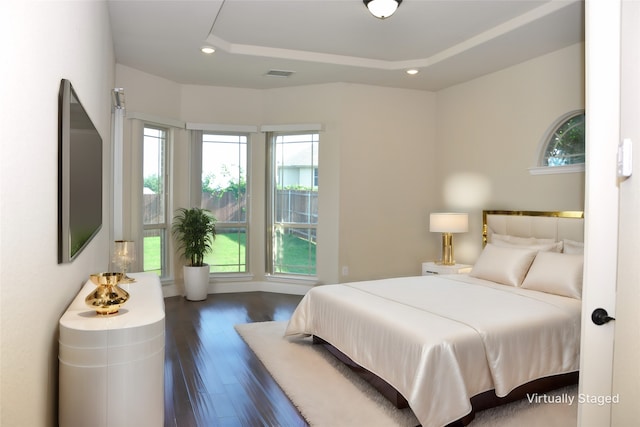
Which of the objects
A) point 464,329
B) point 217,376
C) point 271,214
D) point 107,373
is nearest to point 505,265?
point 464,329

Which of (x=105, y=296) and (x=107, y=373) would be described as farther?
(x=105, y=296)

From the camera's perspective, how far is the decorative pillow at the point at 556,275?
3.40 metres

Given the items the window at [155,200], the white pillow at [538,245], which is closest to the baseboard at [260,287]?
the window at [155,200]

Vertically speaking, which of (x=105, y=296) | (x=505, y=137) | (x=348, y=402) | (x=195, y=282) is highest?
(x=505, y=137)

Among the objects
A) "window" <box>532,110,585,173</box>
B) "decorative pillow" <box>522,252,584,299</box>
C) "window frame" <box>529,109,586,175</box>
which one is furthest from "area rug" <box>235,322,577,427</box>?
"window" <box>532,110,585,173</box>

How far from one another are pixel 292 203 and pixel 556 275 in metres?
3.52

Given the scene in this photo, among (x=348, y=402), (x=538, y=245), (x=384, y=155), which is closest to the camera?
(x=348, y=402)

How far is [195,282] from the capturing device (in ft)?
18.2

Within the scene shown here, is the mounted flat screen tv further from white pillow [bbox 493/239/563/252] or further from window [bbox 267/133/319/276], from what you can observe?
window [bbox 267/133/319/276]

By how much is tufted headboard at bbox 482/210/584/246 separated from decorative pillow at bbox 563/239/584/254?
90 mm

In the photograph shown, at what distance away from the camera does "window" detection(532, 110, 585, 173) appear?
4.32 m

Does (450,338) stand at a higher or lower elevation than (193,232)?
lower

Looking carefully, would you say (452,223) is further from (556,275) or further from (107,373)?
(107,373)

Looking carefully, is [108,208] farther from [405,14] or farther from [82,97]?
[405,14]
